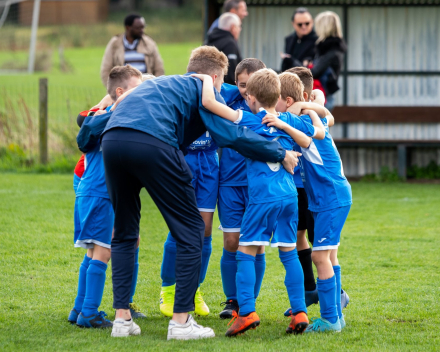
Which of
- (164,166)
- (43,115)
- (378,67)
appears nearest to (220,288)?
(164,166)

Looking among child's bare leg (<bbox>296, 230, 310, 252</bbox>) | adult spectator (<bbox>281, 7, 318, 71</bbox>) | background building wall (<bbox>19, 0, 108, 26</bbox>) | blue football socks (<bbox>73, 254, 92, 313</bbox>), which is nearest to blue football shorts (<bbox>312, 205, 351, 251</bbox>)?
child's bare leg (<bbox>296, 230, 310, 252</bbox>)

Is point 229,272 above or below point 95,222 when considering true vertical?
below

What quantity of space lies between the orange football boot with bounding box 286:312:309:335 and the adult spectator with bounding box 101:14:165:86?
18.4 feet

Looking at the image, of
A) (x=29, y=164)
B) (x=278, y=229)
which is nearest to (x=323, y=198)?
(x=278, y=229)

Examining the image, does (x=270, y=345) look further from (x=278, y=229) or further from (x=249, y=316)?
(x=278, y=229)

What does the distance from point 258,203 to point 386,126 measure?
24.7 feet

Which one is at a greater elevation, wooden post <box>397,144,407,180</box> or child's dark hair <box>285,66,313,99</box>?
child's dark hair <box>285,66,313,99</box>

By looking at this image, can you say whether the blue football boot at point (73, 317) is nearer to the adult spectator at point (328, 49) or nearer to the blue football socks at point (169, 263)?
the blue football socks at point (169, 263)

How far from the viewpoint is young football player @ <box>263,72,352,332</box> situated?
4.02 m

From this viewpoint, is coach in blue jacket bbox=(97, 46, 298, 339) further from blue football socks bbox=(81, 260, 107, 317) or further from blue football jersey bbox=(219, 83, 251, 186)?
blue football jersey bbox=(219, 83, 251, 186)

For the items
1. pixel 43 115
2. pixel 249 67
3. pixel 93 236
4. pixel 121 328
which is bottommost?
pixel 121 328

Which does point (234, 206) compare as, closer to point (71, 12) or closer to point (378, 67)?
point (378, 67)

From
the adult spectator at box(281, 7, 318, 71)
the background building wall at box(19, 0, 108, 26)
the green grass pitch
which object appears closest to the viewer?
the green grass pitch

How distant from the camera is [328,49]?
Answer: 8.36 m
